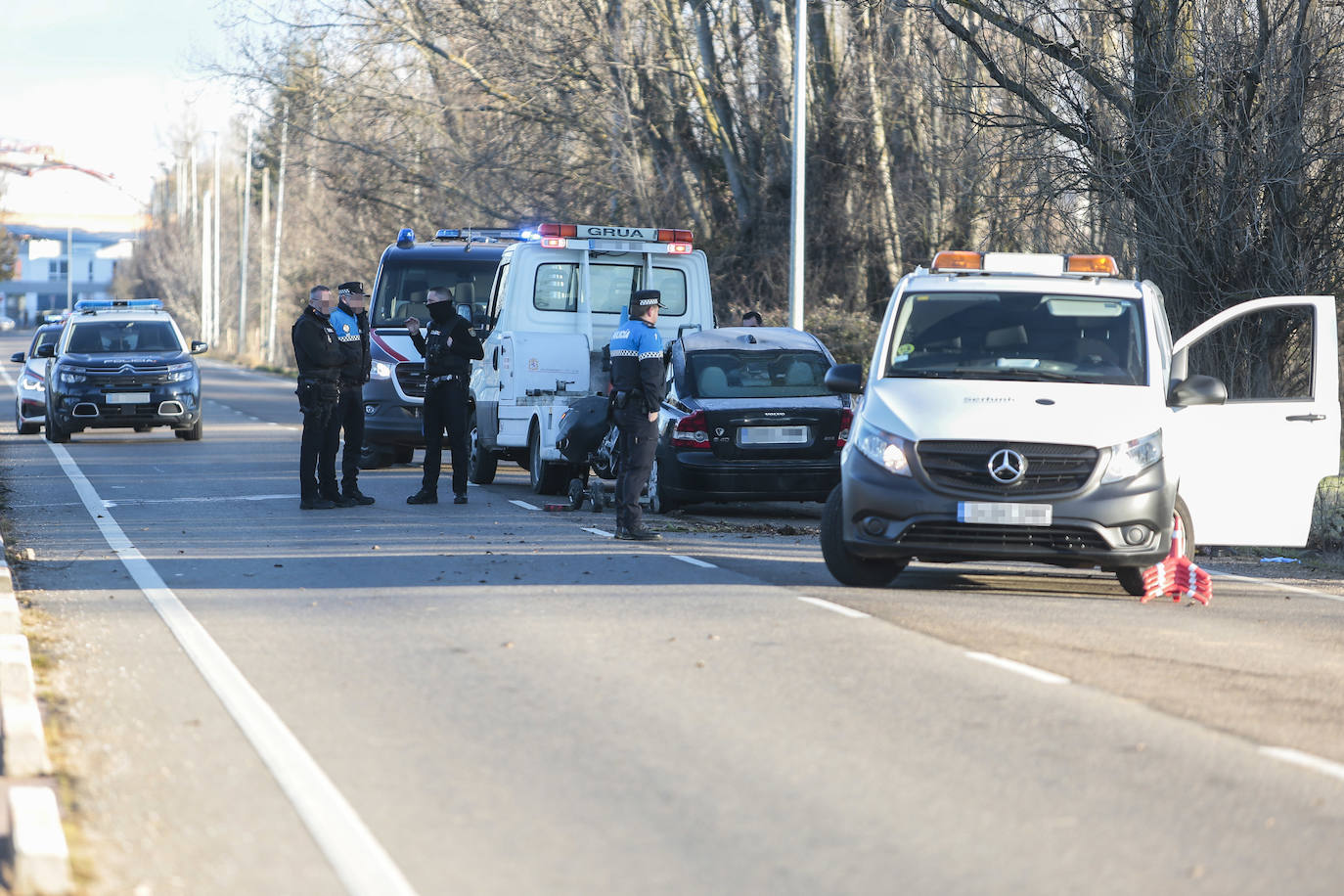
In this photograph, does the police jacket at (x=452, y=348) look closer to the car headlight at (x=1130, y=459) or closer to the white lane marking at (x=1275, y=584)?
the white lane marking at (x=1275, y=584)

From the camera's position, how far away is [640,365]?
42.8ft

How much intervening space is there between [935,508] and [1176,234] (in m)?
9.56

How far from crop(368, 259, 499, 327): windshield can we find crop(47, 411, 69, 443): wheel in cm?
598

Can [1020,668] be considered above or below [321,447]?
below

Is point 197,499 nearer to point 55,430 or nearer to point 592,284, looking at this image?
point 592,284

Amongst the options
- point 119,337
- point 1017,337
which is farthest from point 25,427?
point 1017,337

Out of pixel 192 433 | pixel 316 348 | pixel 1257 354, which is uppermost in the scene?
pixel 1257 354

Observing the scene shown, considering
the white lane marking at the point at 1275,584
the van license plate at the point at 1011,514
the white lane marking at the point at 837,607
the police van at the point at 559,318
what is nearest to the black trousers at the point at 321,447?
the police van at the point at 559,318

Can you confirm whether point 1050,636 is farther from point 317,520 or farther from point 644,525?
point 317,520

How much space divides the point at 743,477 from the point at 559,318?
11.9ft

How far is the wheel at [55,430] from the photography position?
24.1 meters

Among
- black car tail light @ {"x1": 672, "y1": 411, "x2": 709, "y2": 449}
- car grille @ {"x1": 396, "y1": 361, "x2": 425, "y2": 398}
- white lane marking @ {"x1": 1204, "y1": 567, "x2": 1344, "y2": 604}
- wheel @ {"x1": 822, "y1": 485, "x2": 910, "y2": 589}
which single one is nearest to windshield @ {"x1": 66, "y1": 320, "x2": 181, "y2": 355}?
car grille @ {"x1": 396, "y1": 361, "x2": 425, "y2": 398}

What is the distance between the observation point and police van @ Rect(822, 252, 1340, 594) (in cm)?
985

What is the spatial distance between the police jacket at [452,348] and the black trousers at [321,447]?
979 mm
